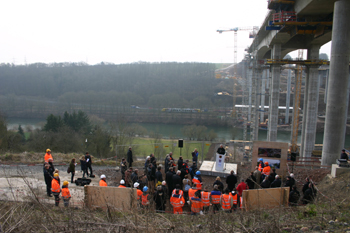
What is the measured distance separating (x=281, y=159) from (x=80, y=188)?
8.51 meters

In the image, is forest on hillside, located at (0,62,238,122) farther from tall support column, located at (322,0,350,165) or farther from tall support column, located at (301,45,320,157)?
tall support column, located at (322,0,350,165)

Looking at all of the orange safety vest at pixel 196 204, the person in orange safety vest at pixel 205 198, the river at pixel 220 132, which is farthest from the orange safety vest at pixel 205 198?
the river at pixel 220 132

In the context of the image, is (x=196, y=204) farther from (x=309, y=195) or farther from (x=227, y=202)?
(x=309, y=195)

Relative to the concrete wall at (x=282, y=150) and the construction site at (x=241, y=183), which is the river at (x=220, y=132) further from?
the concrete wall at (x=282, y=150)

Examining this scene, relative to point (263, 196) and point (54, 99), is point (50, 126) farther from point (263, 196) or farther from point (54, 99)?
point (54, 99)

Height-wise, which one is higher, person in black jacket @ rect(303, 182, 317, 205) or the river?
person in black jacket @ rect(303, 182, 317, 205)

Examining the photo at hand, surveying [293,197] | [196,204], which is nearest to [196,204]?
[196,204]

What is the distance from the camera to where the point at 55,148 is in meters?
25.4

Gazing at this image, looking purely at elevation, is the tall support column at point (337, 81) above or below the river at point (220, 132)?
above

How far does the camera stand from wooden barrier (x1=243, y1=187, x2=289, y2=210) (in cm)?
668

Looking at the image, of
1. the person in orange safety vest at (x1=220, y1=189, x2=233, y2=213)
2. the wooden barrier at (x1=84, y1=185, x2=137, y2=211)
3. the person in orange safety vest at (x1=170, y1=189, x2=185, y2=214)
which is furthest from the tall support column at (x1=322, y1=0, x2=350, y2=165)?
the wooden barrier at (x1=84, y1=185, x2=137, y2=211)

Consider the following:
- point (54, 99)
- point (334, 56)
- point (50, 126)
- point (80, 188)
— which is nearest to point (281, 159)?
point (334, 56)

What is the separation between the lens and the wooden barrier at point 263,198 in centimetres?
668

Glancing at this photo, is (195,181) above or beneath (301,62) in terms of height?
beneath
